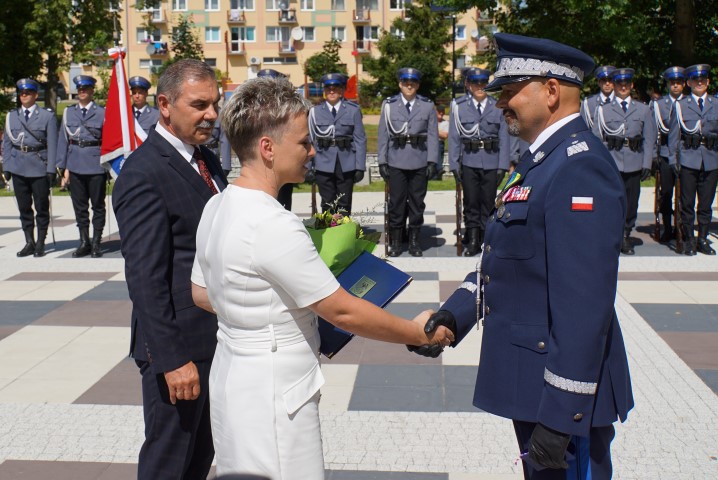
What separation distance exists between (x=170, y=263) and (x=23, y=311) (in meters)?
5.31

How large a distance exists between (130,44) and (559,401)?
66244 millimetres

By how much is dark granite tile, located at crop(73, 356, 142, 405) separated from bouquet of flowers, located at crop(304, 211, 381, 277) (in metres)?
2.83

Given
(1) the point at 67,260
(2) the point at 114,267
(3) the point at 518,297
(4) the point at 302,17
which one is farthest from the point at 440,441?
(4) the point at 302,17

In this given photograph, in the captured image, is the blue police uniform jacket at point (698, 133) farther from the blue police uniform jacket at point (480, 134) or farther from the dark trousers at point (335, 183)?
the dark trousers at point (335, 183)

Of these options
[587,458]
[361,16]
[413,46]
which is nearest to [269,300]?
[587,458]

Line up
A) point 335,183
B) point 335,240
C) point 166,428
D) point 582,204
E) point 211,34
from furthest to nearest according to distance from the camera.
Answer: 1. point 211,34
2. point 335,183
3. point 166,428
4. point 335,240
5. point 582,204

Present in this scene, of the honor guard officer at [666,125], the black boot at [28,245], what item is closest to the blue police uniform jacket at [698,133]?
the honor guard officer at [666,125]

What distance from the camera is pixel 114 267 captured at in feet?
33.1

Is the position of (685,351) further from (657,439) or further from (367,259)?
(367,259)

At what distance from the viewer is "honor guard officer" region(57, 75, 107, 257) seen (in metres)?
10.5

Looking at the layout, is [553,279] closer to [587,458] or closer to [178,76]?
[587,458]

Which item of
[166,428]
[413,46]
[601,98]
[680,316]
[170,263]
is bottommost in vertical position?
[680,316]

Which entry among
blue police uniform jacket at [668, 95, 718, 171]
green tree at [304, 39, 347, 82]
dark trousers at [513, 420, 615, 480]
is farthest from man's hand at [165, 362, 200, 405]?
green tree at [304, 39, 347, 82]

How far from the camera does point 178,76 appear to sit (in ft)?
11.0
